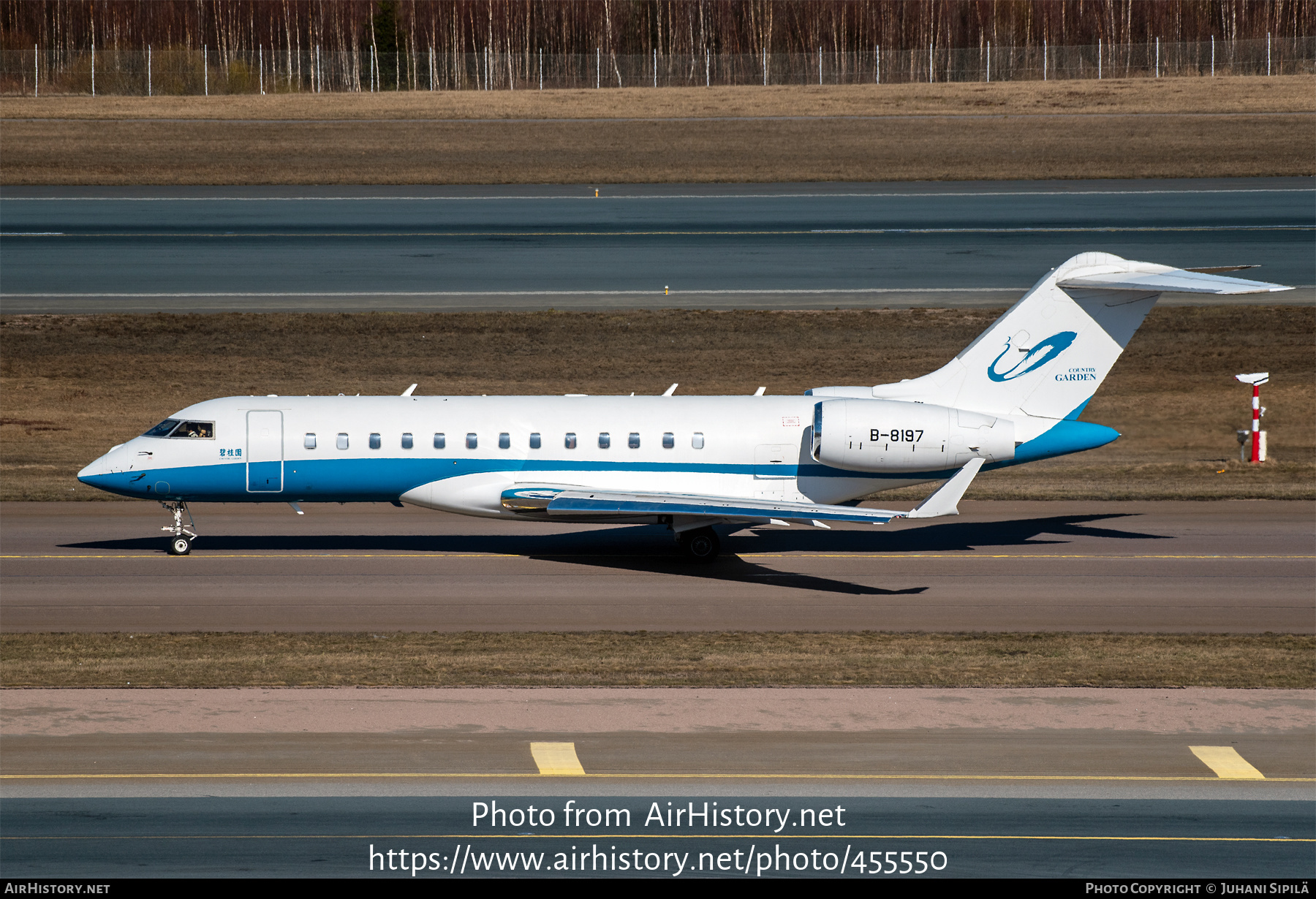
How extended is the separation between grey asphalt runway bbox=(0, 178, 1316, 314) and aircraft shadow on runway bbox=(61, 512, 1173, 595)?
16.9m

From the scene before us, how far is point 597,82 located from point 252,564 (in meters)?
63.6

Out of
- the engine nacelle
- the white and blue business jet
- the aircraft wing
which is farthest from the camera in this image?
the white and blue business jet

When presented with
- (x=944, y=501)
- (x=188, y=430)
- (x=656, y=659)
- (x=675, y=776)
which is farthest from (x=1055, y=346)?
(x=188, y=430)

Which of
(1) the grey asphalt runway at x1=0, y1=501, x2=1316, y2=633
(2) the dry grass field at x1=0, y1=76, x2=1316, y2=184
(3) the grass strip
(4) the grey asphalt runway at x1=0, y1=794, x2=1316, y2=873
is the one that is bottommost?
(4) the grey asphalt runway at x1=0, y1=794, x2=1316, y2=873

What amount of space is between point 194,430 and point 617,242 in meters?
27.7

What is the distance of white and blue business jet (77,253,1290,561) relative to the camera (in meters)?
26.0

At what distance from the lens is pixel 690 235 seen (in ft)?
173

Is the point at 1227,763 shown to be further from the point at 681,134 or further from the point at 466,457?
the point at 681,134

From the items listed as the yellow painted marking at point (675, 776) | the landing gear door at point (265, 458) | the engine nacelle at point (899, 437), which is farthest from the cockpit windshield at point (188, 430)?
the yellow painted marking at point (675, 776)

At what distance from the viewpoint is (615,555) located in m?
27.1

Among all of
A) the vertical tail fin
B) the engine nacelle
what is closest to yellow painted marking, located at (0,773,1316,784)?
the engine nacelle

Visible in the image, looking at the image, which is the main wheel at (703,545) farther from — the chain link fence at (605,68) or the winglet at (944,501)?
the chain link fence at (605,68)

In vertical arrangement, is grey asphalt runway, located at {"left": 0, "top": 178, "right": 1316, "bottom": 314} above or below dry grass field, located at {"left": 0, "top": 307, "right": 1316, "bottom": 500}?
above

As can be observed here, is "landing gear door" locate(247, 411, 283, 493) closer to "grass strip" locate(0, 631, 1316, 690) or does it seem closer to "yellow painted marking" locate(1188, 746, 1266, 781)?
"grass strip" locate(0, 631, 1316, 690)
